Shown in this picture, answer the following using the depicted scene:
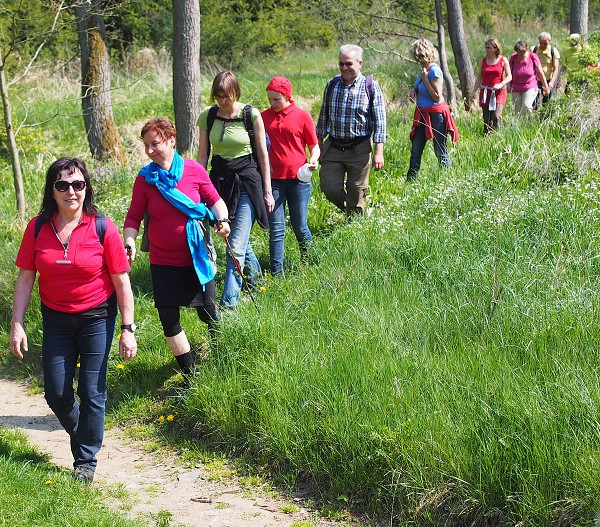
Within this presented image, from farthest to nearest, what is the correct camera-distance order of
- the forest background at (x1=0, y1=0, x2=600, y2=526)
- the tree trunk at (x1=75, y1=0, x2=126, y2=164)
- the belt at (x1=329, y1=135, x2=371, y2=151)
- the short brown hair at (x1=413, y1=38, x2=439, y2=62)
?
the tree trunk at (x1=75, y1=0, x2=126, y2=164) < the short brown hair at (x1=413, y1=38, x2=439, y2=62) < the belt at (x1=329, y1=135, x2=371, y2=151) < the forest background at (x1=0, y1=0, x2=600, y2=526)

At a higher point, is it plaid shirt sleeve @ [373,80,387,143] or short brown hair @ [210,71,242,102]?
short brown hair @ [210,71,242,102]

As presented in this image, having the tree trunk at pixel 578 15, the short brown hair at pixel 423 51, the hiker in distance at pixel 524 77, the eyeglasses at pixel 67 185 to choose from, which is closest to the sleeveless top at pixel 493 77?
the hiker in distance at pixel 524 77

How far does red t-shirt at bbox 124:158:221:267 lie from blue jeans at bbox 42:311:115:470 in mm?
889

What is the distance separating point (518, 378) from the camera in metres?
Result: 4.68

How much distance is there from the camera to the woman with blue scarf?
5.66 metres

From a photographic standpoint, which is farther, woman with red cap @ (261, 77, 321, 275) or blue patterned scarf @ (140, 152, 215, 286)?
woman with red cap @ (261, 77, 321, 275)

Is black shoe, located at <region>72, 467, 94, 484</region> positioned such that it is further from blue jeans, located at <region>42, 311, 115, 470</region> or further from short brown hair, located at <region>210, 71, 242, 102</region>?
short brown hair, located at <region>210, 71, 242, 102</region>

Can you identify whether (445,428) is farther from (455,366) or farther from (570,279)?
(570,279)

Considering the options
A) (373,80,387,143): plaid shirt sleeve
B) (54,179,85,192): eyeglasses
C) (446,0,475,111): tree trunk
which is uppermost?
(446,0,475,111): tree trunk

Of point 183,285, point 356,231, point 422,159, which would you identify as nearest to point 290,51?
point 422,159

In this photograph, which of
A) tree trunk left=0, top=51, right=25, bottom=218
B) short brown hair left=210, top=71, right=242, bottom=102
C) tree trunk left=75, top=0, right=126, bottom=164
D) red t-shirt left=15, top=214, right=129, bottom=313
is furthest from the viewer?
tree trunk left=75, top=0, right=126, bottom=164

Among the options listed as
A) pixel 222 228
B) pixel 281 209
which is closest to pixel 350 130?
pixel 281 209

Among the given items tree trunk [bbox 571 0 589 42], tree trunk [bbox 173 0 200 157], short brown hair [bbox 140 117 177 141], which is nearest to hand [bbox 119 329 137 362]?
short brown hair [bbox 140 117 177 141]

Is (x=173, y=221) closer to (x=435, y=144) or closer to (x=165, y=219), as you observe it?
(x=165, y=219)
